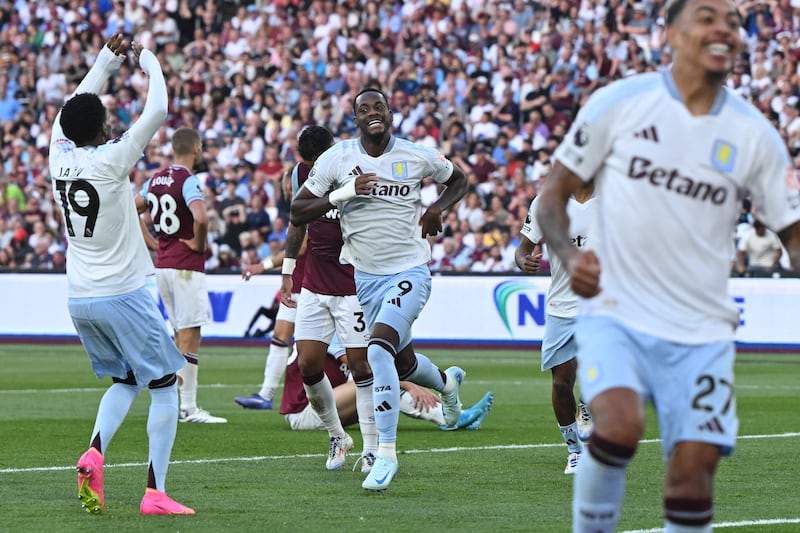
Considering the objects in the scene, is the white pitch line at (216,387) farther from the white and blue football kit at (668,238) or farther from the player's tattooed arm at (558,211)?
the white and blue football kit at (668,238)

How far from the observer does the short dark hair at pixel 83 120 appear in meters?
8.78

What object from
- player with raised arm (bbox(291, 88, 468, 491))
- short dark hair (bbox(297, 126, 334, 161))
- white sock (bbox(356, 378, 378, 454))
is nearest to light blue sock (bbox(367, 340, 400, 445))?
player with raised arm (bbox(291, 88, 468, 491))

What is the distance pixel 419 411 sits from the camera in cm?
1362

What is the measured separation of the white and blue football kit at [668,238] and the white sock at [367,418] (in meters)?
5.20

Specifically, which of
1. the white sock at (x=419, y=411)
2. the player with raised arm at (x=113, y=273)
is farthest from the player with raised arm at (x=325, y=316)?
the player with raised arm at (x=113, y=273)

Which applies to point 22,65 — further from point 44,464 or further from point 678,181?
point 678,181

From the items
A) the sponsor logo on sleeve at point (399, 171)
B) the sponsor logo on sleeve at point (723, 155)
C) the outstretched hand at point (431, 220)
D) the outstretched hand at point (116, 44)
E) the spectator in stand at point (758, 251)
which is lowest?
the spectator in stand at point (758, 251)

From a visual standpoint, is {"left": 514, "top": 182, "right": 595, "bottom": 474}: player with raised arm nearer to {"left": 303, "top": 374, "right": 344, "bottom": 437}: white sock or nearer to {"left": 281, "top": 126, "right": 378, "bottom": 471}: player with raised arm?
{"left": 281, "top": 126, "right": 378, "bottom": 471}: player with raised arm

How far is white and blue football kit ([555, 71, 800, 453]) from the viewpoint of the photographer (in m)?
5.51

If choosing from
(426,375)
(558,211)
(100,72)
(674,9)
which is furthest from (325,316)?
(674,9)

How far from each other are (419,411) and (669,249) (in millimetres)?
8188

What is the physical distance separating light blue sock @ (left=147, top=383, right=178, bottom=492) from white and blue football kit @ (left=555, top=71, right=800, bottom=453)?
3.58 metres

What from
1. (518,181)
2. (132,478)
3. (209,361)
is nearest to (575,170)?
(132,478)

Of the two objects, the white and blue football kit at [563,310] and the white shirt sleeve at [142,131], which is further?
the white and blue football kit at [563,310]
